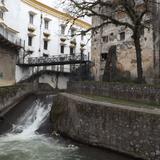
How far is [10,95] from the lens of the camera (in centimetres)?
2500

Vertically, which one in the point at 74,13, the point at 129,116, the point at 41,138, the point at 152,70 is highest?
the point at 74,13

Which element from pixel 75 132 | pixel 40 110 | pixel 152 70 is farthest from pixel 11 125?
pixel 152 70

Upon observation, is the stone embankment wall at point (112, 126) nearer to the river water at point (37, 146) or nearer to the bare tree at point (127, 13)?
the river water at point (37, 146)

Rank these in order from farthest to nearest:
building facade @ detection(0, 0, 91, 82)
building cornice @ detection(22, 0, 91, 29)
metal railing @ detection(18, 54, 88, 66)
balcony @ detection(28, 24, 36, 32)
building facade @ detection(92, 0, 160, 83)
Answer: building cornice @ detection(22, 0, 91, 29), balcony @ detection(28, 24, 36, 32), building facade @ detection(0, 0, 91, 82), metal railing @ detection(18, 54, 88, 66), building facade @ detection(92, 0, 160, 83)

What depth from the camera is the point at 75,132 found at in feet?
55.7

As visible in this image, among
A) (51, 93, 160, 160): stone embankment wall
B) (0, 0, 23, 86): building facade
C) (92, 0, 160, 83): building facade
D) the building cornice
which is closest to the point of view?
(51, 93, 160, 160): stone embankment wall

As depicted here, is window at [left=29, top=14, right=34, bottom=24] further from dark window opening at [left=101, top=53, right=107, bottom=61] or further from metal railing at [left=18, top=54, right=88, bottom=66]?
dark window opening at [left=101, top=53, right=107, bottom=61]

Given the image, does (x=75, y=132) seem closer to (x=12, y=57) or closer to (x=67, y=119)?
(x=67, y=119)

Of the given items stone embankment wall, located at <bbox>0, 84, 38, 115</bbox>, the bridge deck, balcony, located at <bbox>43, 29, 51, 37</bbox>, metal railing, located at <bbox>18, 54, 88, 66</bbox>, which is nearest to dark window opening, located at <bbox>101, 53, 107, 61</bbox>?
the bridge deck

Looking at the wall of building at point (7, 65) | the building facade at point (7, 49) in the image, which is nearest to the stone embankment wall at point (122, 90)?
the wall of building at point (7, 65)

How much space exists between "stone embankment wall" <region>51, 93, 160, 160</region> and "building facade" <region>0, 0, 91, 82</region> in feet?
73.2

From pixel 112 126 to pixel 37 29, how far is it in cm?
3314

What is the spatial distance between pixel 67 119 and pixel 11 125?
187 inches

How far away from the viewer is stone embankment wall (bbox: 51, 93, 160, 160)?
1320cm
